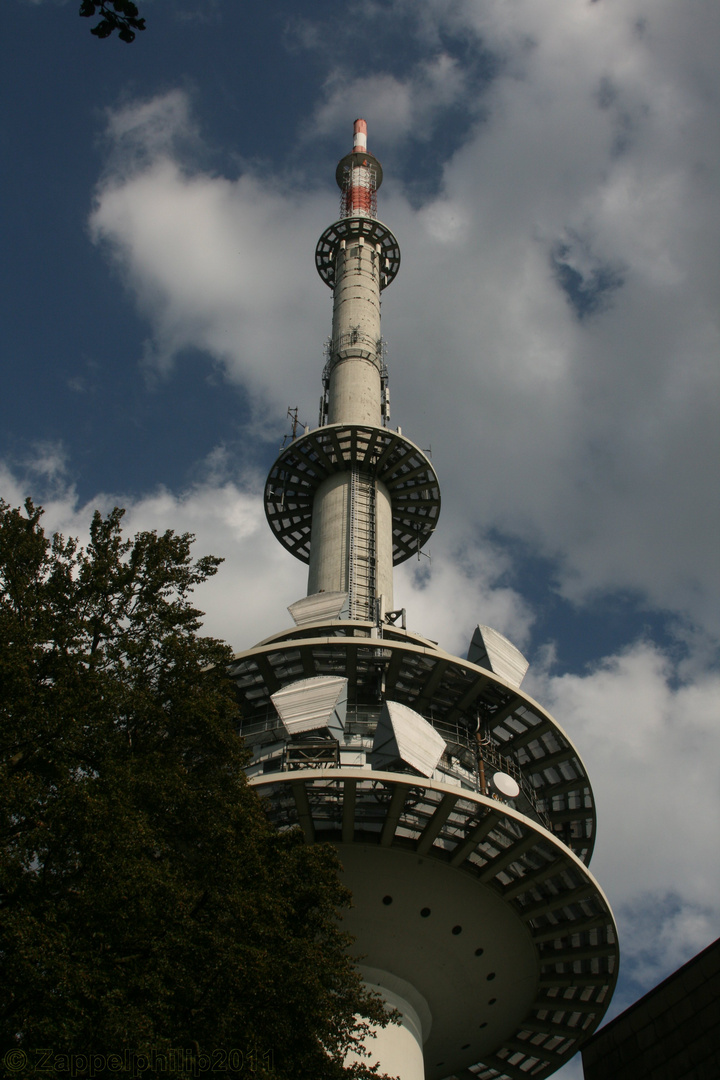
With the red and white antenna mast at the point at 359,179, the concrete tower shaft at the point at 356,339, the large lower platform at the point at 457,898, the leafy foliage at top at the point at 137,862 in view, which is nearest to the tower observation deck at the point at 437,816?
the large lower platform at the point at 457,898

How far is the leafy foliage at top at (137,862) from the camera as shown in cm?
1111

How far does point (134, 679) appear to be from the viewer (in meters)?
15.9

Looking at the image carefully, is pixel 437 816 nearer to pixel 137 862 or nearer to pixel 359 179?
pixel 137 862

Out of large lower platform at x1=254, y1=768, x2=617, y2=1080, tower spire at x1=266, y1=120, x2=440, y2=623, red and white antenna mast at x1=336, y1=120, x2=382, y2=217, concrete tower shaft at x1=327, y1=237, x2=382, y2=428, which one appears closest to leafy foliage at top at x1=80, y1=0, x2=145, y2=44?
large lower platform at x1=254, y1=768, x2=617, y2=1080

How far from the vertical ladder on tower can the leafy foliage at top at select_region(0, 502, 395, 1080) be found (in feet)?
44.1

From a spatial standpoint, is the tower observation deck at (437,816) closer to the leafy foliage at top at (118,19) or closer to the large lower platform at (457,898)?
the large lower platform at (457,898)

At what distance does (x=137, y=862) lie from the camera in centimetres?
1217

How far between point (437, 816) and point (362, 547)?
13.8 m

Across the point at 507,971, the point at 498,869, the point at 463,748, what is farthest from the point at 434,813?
the point at 507,971

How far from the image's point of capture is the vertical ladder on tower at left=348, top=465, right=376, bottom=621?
98.5 feet

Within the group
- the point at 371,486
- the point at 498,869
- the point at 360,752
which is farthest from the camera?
the point at 371,486

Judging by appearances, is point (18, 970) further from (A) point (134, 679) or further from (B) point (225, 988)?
(A) point (134, 679)

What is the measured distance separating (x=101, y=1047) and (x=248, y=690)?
49.0 feet

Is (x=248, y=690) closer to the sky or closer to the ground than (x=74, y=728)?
closer to the sky
